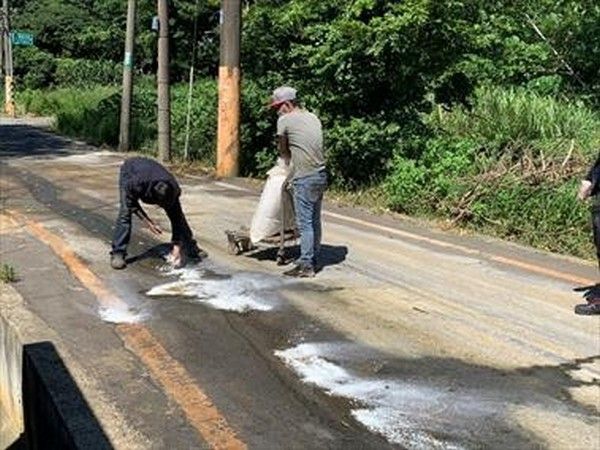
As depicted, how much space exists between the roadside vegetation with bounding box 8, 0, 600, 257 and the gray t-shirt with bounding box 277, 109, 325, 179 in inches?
132

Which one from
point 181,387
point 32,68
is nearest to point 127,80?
point 181,387

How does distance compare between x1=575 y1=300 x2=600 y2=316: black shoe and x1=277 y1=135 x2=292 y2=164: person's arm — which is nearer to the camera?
x1=575 y1=300 x2=600 y2=316: black shoe

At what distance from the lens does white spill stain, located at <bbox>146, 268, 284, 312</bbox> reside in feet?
23.2

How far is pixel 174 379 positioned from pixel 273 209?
10.6 ft

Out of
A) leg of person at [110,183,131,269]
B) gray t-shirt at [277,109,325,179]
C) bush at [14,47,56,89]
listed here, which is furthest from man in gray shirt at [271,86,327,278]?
bush at [14,47,56,89]

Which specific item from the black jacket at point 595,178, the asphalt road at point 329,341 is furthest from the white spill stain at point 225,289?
the black jacket at point 595,178

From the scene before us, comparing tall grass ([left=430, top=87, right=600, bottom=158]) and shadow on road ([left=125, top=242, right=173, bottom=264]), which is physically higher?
tall grass ([left=430, top=87, right=600, bottom=158])

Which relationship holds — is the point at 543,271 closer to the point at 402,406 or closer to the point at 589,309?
the point at 589,309

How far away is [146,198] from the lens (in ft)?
27.1

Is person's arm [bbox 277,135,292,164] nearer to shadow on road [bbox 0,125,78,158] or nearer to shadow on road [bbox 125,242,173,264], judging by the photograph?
shadow on road [bbox 125,242,173,264]

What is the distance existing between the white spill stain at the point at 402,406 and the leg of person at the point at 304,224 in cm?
237

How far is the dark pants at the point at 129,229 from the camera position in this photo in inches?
330

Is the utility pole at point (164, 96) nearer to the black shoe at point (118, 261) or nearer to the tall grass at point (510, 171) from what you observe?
the tall grass at point (510, 171)

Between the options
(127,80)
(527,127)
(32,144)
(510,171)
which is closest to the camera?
(510,171)
